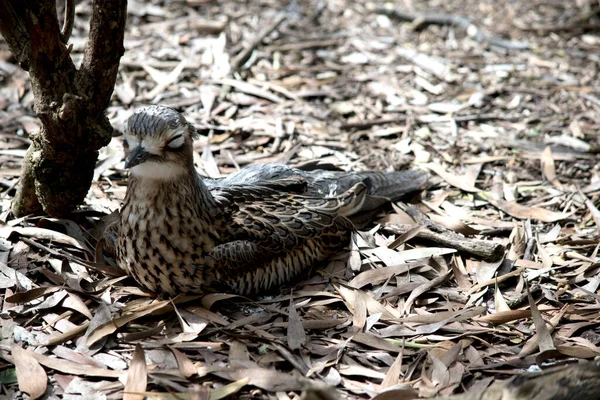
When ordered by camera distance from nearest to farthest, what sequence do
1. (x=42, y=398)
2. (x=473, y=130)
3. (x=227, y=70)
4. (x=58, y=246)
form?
(x=42, y=398)
(x=58, y=246)
(x=473, y=130)
(x=227, y=70)

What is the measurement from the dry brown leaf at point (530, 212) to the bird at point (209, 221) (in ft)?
4.12

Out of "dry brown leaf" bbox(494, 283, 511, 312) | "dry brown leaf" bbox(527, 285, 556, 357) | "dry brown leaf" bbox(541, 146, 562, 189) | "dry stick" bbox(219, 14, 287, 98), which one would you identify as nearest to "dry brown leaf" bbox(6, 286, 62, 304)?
"dry brown leaf" bbox(494, 283, 511, 312)

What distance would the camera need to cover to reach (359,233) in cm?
506

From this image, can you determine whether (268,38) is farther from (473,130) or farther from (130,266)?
(130,266)

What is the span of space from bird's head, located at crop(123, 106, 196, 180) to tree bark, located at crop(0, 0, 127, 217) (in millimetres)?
528

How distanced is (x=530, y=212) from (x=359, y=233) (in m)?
1.37

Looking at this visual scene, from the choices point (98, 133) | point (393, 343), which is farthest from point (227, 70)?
point (393, 343)

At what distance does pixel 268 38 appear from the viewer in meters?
7.81

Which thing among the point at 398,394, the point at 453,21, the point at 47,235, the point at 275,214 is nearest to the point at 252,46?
the point at 453,21

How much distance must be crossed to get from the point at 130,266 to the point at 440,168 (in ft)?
9.38

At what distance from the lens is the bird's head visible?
3.86 m


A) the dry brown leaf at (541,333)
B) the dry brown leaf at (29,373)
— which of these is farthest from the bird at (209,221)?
the dry brown leaf at (541,333)

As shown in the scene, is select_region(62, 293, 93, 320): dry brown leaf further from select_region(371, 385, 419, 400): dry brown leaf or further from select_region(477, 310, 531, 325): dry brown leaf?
select_region(477, 310, 531, 325): dry brown leaf

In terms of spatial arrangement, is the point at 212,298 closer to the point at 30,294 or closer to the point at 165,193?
the point at 165,193
